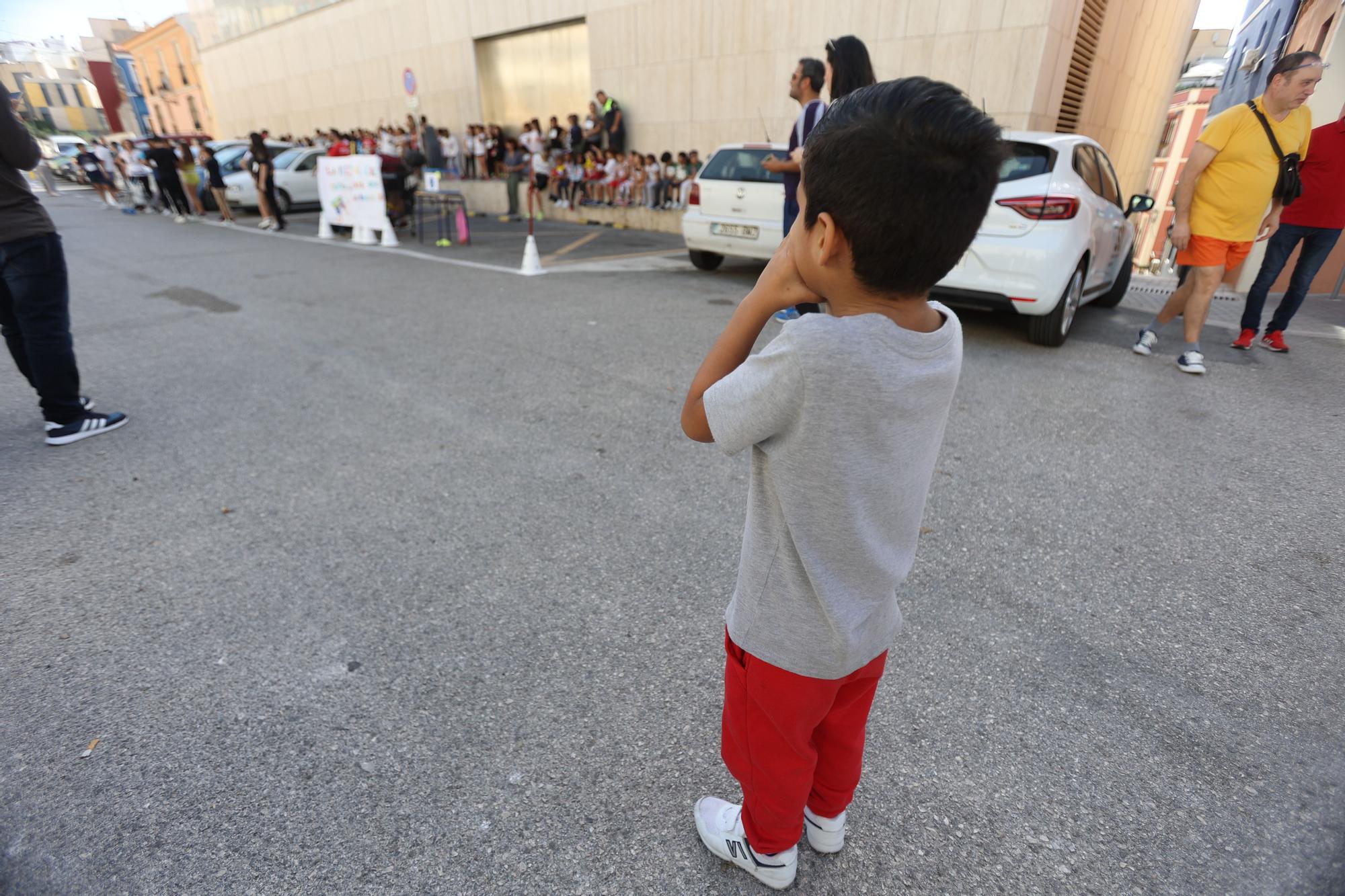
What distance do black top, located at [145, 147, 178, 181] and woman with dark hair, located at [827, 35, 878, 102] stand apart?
15.9 m

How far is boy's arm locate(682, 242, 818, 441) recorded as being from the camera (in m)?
1.06

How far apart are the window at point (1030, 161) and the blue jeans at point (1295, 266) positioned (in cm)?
183

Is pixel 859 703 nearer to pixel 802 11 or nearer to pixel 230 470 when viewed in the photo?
pixel 230 470

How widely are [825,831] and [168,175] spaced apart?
63.2 ft

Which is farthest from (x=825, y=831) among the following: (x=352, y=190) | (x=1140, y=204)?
(x=352, y=190)

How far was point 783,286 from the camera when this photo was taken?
1061 millimetres

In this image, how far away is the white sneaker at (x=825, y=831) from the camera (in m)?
1.60

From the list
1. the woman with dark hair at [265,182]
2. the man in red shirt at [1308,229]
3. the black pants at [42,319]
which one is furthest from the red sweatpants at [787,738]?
the woman with dark hair at [265,182]

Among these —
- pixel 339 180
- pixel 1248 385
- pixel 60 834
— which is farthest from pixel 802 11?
pixel 60 834

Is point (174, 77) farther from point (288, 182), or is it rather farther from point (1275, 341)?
point (1275, 341)

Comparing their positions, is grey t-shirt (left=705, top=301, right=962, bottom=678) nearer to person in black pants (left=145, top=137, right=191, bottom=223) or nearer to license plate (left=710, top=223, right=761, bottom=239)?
license plate (left=710, top=223, right=761, bottom=239)

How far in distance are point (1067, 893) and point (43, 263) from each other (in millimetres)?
5231

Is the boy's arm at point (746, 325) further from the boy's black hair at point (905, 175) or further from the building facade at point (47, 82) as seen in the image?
the building facade at point (47, 82)

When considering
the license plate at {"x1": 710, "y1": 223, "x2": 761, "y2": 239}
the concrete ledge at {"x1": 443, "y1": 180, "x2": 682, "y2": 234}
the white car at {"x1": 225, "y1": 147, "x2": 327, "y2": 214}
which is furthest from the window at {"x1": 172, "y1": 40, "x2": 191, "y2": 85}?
the license plate at {"x1": 710, "y1": 223, "x2": 761, "y2": 239}
